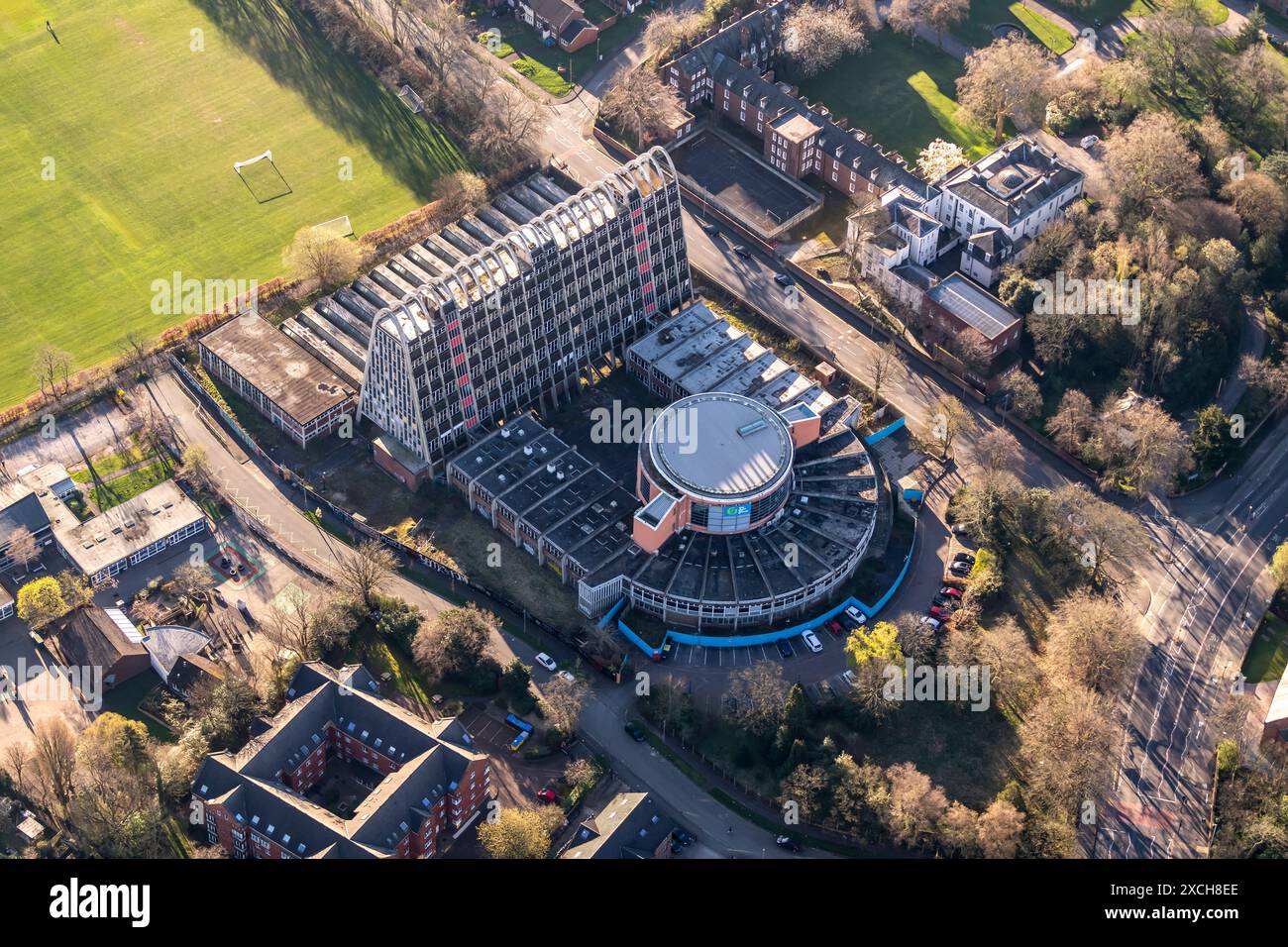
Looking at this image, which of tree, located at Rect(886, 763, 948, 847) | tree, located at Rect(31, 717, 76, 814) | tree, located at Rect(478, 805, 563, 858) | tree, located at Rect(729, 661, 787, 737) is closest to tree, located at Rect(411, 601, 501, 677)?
tree, located at Rect(478, 805, 563, 858)

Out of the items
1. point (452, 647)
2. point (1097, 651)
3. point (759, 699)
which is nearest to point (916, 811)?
point (759, 699)

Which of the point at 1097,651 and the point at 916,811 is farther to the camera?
the point at 1097,651

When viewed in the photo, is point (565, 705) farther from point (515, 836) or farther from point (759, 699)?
point (759, 699)

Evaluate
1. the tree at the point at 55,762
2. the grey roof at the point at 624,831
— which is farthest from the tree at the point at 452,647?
the tree at the point at 55,762

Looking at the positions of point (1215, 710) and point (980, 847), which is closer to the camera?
point (980, 847)

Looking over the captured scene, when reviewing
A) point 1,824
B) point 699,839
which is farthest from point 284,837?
point 699,839
